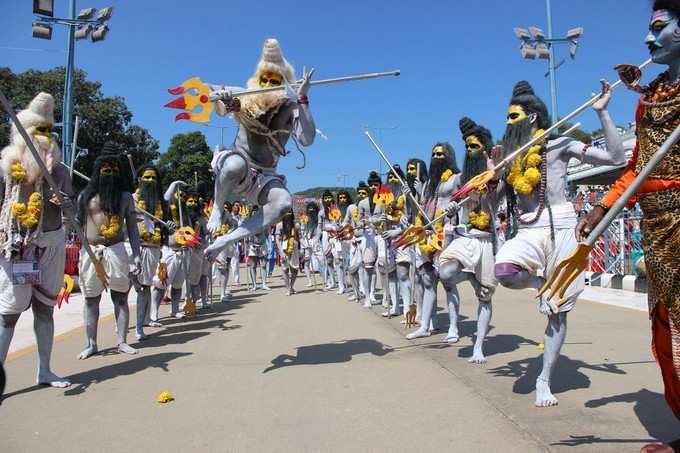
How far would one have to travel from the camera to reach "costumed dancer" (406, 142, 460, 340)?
20.7 feet

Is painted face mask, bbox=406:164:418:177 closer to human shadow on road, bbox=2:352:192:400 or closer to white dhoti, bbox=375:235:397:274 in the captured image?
white dhoti, bbox=375:235:397:274

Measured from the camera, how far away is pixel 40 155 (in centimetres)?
455

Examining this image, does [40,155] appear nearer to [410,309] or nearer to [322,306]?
[410,309]

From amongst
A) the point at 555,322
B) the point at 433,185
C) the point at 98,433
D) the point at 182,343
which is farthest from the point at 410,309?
the point at 98,433

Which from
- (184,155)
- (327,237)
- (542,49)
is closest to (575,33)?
(542,49)

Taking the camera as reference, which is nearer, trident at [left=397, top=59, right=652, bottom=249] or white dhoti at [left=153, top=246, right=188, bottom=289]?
trident at [left=397, top=59, right=652, bottom=249]

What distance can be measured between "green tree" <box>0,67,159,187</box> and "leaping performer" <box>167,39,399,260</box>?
819 inches

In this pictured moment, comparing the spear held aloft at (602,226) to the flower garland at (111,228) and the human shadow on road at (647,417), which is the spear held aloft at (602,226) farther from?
the flower garland at (111,228)

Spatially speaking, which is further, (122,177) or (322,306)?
(322,306)

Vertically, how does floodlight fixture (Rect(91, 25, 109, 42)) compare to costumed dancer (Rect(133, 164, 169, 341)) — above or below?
above

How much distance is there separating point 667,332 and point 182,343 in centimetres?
553

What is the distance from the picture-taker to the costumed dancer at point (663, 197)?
105 inches

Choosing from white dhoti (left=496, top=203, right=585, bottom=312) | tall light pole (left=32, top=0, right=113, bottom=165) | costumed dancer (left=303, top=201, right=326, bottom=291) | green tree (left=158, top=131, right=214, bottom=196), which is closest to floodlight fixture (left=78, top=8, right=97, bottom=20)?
tall light pole (left=32, top=0, right=113, bottom=165)

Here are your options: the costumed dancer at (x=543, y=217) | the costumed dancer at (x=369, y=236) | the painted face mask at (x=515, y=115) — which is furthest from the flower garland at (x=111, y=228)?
the costumed dancer at (x=369, y=236)
